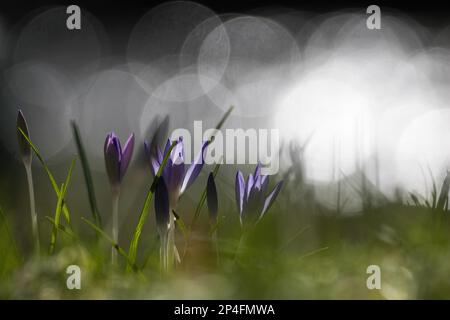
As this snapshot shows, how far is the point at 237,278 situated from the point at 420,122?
0.84 metres

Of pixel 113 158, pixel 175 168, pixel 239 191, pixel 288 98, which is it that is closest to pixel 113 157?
pixel 113 158

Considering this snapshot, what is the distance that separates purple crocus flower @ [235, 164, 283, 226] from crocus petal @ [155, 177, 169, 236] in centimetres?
14

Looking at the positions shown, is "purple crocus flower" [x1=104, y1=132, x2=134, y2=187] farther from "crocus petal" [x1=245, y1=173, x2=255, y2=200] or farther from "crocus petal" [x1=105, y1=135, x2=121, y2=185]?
"crocus petal" [x1=245, y1=173, x2=255, y2=200]

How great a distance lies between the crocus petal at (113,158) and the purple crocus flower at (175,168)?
7 cm

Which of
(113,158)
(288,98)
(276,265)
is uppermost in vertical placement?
(288,98)

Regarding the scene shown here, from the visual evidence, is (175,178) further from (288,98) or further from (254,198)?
(288,98)

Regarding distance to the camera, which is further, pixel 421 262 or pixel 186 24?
pixel 186 24

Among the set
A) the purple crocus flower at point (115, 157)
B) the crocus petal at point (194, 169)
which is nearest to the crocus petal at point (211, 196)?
the crocus petal at point (194, 169)

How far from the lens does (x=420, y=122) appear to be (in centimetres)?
165

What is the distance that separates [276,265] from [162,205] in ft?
0.69

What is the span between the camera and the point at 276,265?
41.6 inches

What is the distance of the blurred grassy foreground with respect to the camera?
99 cm
